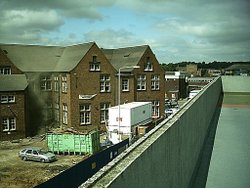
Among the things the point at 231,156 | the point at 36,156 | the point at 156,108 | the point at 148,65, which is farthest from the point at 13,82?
the point at 231,156

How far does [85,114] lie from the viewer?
2905 cm

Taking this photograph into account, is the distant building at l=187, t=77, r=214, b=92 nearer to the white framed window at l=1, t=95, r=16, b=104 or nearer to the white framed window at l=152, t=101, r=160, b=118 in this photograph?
the white framed window at l=152, t=101, r=160, b=118

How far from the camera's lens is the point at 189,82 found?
8044cm

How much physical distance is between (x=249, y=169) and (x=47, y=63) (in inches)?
989

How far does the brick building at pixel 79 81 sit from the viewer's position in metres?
28.6

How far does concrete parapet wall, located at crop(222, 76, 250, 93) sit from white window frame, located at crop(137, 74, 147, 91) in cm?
1807

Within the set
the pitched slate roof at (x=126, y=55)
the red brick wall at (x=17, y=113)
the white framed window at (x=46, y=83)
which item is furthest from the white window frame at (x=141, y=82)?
the red brick wall at (x=17, y=113)

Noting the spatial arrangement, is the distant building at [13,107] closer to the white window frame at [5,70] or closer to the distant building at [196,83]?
the white window frame at [5,70]

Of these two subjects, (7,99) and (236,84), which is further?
(236,84)

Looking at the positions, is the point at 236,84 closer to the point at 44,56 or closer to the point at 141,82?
the point at 141,82

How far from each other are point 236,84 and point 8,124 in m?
32.6

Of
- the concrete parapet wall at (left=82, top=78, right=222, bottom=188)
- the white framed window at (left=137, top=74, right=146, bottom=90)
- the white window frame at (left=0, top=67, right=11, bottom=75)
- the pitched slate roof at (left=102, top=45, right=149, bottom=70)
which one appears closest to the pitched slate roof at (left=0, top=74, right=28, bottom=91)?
the white window frame at (left=0, top=67, right=11, bottom=75)

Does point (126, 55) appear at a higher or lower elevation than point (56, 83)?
higher

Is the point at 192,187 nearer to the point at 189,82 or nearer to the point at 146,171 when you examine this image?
the point at 146,171
